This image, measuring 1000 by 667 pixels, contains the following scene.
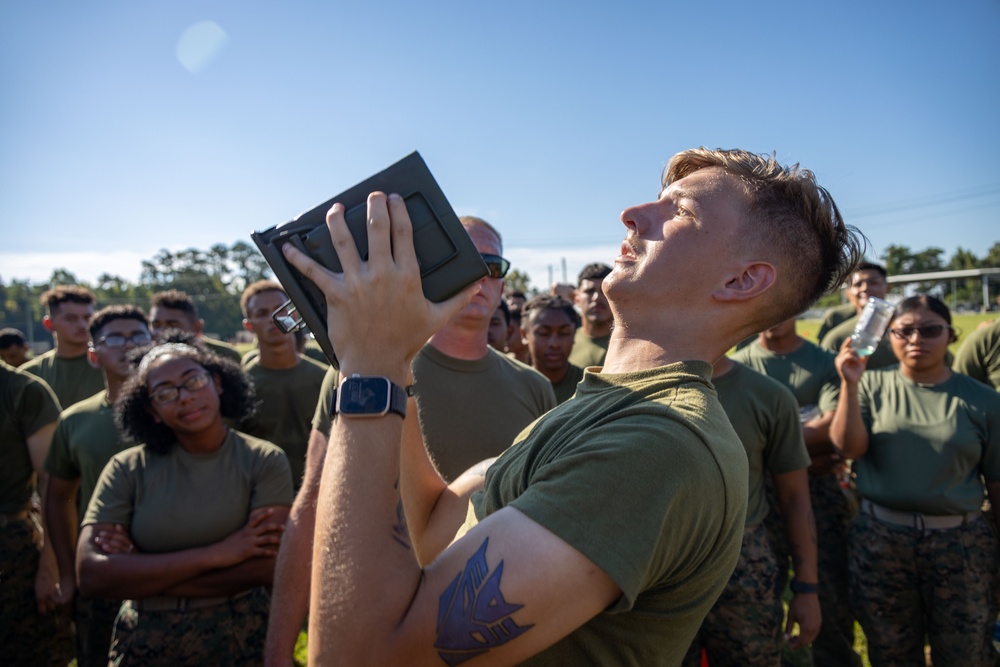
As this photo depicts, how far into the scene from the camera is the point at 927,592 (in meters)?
3.98

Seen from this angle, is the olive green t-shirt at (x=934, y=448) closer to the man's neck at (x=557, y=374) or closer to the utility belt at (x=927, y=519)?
the utility belt at (x=927, y=519)

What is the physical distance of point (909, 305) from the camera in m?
4.50

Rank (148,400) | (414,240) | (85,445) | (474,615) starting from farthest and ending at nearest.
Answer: (85,445), (148,400), (414,240), (474,615)

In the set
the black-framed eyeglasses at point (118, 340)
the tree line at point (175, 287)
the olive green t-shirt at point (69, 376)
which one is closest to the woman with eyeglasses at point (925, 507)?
the black-framed eyeglasses at point (118, 340)

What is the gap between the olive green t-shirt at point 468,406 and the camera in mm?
2818

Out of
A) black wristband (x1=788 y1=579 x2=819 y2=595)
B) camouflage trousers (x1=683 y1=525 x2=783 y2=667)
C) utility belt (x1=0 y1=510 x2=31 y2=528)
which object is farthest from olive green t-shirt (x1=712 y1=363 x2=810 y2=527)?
utility belt (x1=0 y1=510 x2=31 y2=528)

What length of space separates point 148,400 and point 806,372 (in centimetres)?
481

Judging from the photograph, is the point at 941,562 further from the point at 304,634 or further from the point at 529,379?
the point at 304,634

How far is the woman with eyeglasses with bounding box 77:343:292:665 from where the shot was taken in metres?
3.05

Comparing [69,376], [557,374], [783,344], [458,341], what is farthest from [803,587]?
[69,376]

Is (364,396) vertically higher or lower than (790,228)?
lower

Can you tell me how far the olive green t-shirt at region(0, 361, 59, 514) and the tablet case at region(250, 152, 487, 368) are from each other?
403 centimetres

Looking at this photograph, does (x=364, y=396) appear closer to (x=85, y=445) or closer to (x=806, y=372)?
(x=85, y=445)

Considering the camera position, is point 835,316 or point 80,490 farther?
point 835,316
